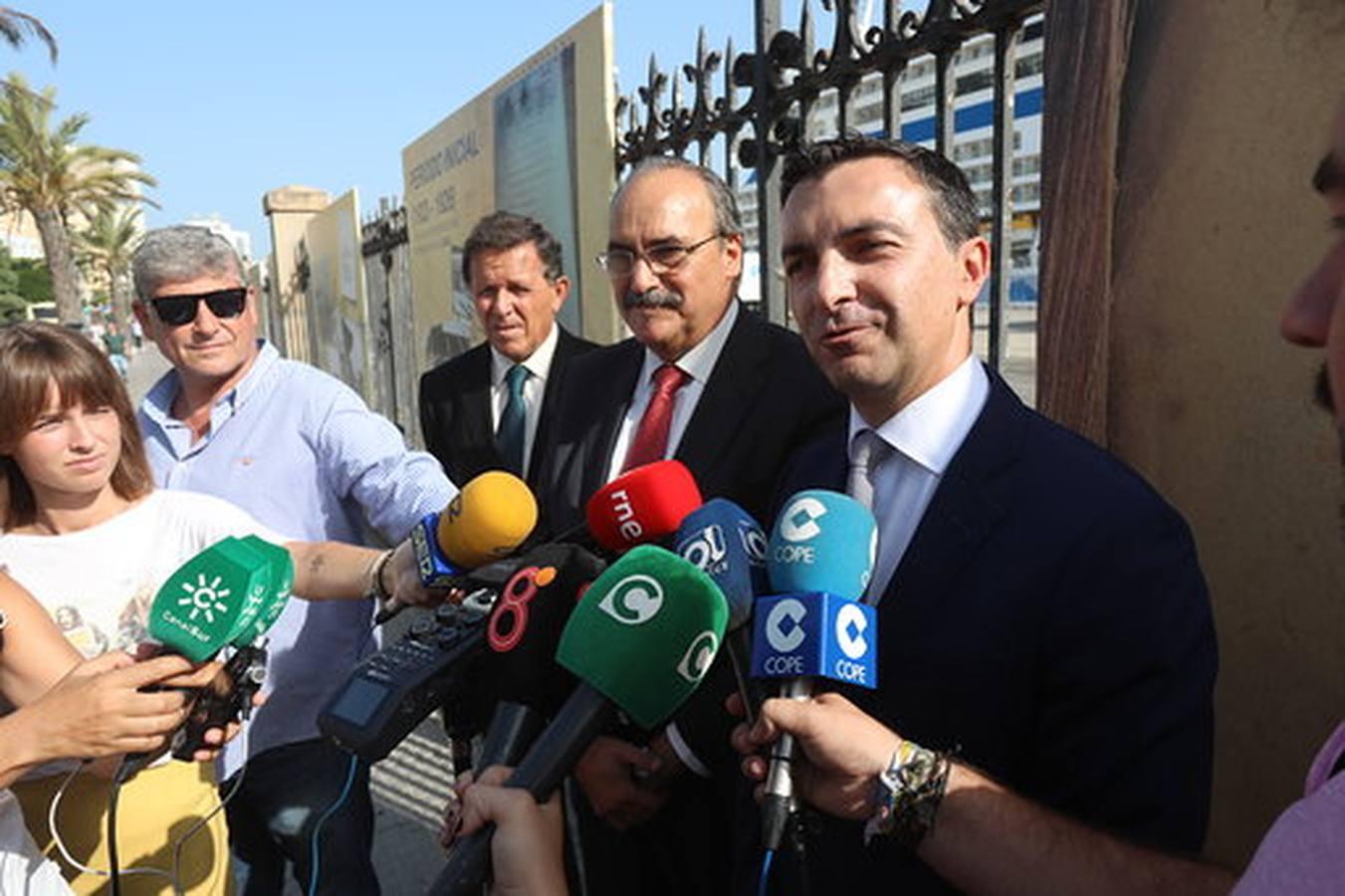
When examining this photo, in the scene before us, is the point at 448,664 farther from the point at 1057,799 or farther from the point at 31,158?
the point at 31,158

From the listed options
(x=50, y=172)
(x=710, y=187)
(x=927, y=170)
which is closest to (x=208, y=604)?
(x=927, y=170)

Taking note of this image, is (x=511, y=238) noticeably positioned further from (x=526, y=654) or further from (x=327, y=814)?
(x=526, y=654)

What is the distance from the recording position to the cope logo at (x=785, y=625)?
40.3 inches

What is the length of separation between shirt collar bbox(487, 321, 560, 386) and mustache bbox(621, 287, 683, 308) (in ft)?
4.30

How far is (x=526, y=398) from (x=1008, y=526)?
2591 mm

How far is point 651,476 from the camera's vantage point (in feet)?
4.83

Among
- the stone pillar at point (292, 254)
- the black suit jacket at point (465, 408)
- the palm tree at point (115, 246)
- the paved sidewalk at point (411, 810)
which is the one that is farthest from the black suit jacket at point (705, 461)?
the palm tree at point (115, 246)

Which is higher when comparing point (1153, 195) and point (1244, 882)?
point (1153, 195)

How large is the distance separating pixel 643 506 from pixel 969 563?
52cm

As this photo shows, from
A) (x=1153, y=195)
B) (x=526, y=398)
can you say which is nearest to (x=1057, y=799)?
(x=1153, y=195)

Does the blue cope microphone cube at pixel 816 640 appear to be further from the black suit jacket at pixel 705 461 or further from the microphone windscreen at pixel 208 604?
the microphone windscreen at pixel 208 604

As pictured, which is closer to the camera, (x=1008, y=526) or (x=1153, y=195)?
(x=1008, y=526)

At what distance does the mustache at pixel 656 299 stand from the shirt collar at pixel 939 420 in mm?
989

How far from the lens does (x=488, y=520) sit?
1500mm
